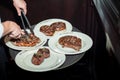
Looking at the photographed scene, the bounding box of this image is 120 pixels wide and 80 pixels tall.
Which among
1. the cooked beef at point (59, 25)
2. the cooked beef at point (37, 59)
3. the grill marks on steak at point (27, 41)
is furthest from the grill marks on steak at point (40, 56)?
the cooked beef at point (59, 25)

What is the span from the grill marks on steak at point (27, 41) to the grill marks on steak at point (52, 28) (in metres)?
0.09

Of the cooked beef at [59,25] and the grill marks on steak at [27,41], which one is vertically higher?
the cooked beef at [59,25]

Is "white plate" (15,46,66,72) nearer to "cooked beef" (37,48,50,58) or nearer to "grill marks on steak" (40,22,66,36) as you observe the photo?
"cooked beef" (37,48,50,58)

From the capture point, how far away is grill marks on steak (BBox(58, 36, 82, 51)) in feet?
4.25

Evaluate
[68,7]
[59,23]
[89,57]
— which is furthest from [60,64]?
[68,7]

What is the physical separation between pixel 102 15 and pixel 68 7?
0.65 metres

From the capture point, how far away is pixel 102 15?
53.9 inches

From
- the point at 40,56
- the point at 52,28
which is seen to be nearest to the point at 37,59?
the point at 40,56

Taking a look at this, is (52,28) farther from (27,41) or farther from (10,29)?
(10,29)

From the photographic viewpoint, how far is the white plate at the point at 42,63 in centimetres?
118

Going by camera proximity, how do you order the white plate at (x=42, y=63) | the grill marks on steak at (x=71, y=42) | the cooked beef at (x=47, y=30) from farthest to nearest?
the cooked beef at (x=47, y=30) < the grill marks on steak at (x=71, y=42) < the white plate at (x=42, y=63)

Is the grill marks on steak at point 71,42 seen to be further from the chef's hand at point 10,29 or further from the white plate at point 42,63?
the chef's hand at point 10,29

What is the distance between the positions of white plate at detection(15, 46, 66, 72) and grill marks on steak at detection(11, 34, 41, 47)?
0.20 ft

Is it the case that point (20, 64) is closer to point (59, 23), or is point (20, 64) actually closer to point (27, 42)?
point (27, 42)
